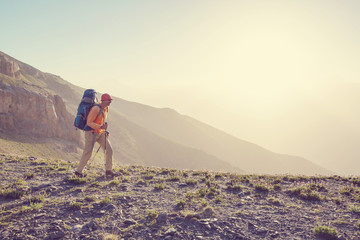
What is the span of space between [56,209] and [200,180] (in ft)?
22.5

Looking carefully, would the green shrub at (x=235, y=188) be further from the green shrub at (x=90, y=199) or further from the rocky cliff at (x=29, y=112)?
the rocky cliff at (x=29, y=112)

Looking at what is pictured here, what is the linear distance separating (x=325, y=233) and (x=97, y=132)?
9.72 m

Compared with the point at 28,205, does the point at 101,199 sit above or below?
above

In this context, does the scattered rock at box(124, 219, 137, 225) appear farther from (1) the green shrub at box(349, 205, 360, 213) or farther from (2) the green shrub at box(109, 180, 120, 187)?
(1) the green shrub at box(349, 205, 360, 213)

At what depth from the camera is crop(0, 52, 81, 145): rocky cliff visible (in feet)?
197

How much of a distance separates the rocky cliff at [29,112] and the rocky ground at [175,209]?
63.9 metres

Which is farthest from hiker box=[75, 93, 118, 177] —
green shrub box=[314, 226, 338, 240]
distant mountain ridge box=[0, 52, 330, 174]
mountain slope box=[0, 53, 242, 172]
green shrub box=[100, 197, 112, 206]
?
mountain slope box=[0, 53, 242, 172]

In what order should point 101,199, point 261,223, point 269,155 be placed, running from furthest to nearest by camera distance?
point 269,155, point 101,199, point 261,223

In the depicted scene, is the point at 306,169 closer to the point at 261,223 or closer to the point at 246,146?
the point at 246,146

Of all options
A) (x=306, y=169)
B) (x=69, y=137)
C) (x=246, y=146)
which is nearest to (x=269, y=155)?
(x=246, y=146)

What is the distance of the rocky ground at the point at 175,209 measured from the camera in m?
5.80

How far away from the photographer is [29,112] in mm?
65812

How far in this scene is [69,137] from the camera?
257 ft

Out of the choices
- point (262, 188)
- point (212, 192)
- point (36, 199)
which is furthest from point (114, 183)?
point (262, 188)
